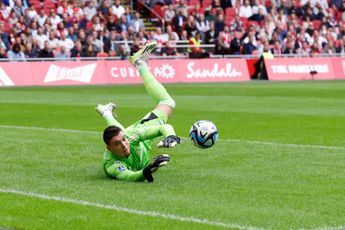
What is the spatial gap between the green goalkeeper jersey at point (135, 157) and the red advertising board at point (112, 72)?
23.2 metres

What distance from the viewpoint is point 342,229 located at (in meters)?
7.92

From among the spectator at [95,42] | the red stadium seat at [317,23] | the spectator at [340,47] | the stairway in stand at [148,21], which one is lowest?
the spectator at [340,47]

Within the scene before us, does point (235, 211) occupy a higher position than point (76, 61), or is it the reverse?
point (235, 211)

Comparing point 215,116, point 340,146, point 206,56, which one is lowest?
point 206,56

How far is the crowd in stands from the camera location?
3722 centimetres

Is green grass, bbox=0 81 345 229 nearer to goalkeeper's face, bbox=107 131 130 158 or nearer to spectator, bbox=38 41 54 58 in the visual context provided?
goalkeeper's face, bbox=107 131 130 158

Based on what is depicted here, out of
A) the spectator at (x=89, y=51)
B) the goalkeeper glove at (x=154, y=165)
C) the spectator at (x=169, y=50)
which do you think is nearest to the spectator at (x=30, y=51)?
the spectator at (x=89, y=51)

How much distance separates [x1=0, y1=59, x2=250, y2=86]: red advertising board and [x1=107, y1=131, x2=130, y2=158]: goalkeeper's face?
23.6m

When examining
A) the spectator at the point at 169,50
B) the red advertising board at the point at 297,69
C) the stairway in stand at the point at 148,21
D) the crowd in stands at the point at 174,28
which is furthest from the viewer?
the stairway in stand at the point at 148,21

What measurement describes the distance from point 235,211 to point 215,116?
1190 cm

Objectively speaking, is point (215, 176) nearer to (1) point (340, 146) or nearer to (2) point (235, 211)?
(2) point (235, 211)

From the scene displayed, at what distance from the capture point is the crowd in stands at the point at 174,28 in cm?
3722

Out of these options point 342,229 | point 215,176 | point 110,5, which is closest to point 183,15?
point 110,5

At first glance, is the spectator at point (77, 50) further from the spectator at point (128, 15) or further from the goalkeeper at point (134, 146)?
the goalkeeper at point (134, 146)
